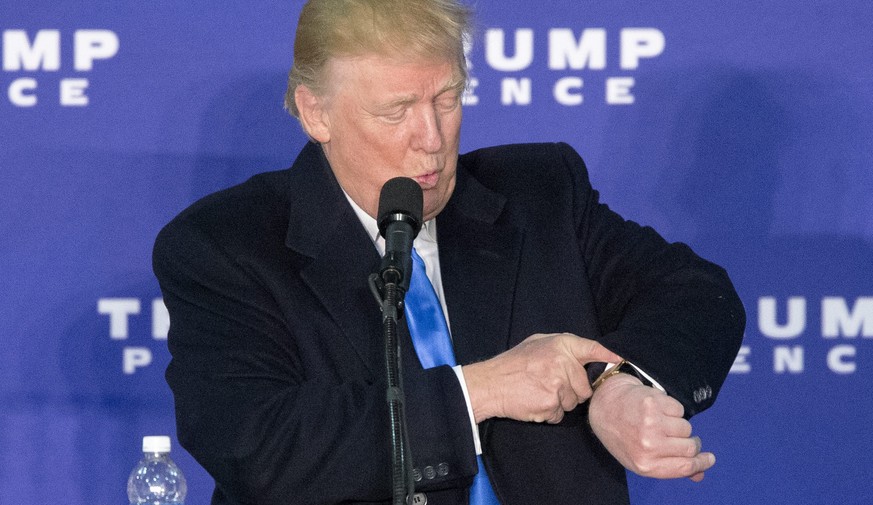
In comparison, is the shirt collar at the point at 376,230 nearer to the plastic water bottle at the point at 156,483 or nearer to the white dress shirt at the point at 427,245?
the white dress shirt at the point at 427,245

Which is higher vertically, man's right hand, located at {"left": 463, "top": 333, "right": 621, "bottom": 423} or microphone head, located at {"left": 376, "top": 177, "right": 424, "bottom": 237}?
microphone head, located at {"left": 376, "top": 177, "right": 424, "bottom": 237}

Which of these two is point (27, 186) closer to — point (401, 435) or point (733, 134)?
point (733, 134)

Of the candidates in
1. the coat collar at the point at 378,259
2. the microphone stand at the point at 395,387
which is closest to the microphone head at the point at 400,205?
the microphone stand at the point at 395,387

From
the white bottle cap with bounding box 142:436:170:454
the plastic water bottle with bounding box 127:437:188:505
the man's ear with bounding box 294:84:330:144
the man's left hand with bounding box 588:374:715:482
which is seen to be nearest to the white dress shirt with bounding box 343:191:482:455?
the man's ear with bounding box 294:84:330:144

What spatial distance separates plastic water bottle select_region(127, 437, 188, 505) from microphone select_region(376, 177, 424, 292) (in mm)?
1547

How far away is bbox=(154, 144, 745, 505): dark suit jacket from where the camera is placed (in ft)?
6.46

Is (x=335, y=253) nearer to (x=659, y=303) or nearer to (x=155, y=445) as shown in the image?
(x=659, y=303)

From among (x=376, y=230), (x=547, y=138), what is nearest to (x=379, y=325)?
(x=376, y=230)

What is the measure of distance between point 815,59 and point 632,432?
155 centimetres

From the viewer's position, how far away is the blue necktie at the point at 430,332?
7.03 feet

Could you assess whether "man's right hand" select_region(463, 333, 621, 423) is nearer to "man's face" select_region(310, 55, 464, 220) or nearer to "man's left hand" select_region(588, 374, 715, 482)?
"man's left hand" select_region(588, 374, 715, 482)

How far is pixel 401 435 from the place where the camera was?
1.54 meters

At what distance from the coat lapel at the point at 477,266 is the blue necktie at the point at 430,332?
20 mm

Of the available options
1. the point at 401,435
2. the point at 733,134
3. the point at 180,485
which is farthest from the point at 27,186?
the point at 401,435
